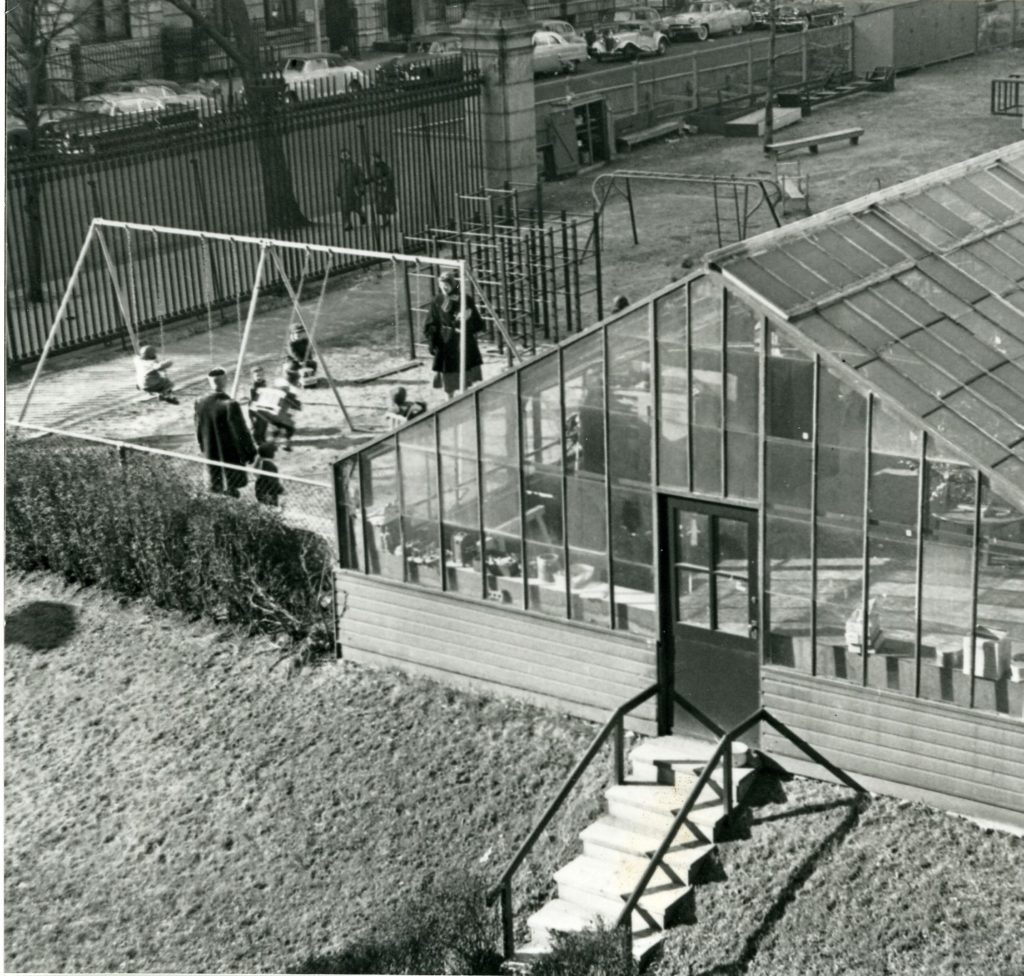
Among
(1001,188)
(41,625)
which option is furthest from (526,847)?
(1001,188)

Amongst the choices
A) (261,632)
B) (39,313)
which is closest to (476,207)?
(39,313)

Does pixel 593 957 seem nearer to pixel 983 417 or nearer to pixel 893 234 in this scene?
pixel 983 417

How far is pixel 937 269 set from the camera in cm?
1759

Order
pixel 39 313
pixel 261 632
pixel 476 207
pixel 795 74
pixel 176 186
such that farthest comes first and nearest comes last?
pixel 795 74 → pixel 476 207 → pixel 176 186 → pixel 39 313 → pixel 261 632

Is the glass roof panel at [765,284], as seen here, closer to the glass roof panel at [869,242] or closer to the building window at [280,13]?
the glass roof panel at [869,242]

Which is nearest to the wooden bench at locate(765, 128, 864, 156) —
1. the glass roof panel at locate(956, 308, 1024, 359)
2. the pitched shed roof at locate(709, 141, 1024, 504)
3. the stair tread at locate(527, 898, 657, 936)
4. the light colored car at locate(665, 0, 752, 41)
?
the light colored car at locate(665, 0, 752, 41)

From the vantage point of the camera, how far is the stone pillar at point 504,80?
37781 millimetres

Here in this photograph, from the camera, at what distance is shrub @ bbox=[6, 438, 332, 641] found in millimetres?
20922

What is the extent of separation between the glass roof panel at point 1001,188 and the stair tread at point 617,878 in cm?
822

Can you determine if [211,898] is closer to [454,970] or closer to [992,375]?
[454,970]

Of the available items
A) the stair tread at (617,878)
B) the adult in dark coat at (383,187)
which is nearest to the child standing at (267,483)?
the stair tread at (617,878)

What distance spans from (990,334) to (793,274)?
7.04 feet

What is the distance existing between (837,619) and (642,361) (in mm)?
3015

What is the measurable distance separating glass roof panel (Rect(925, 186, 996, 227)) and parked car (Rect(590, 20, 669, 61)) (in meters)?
42.6
